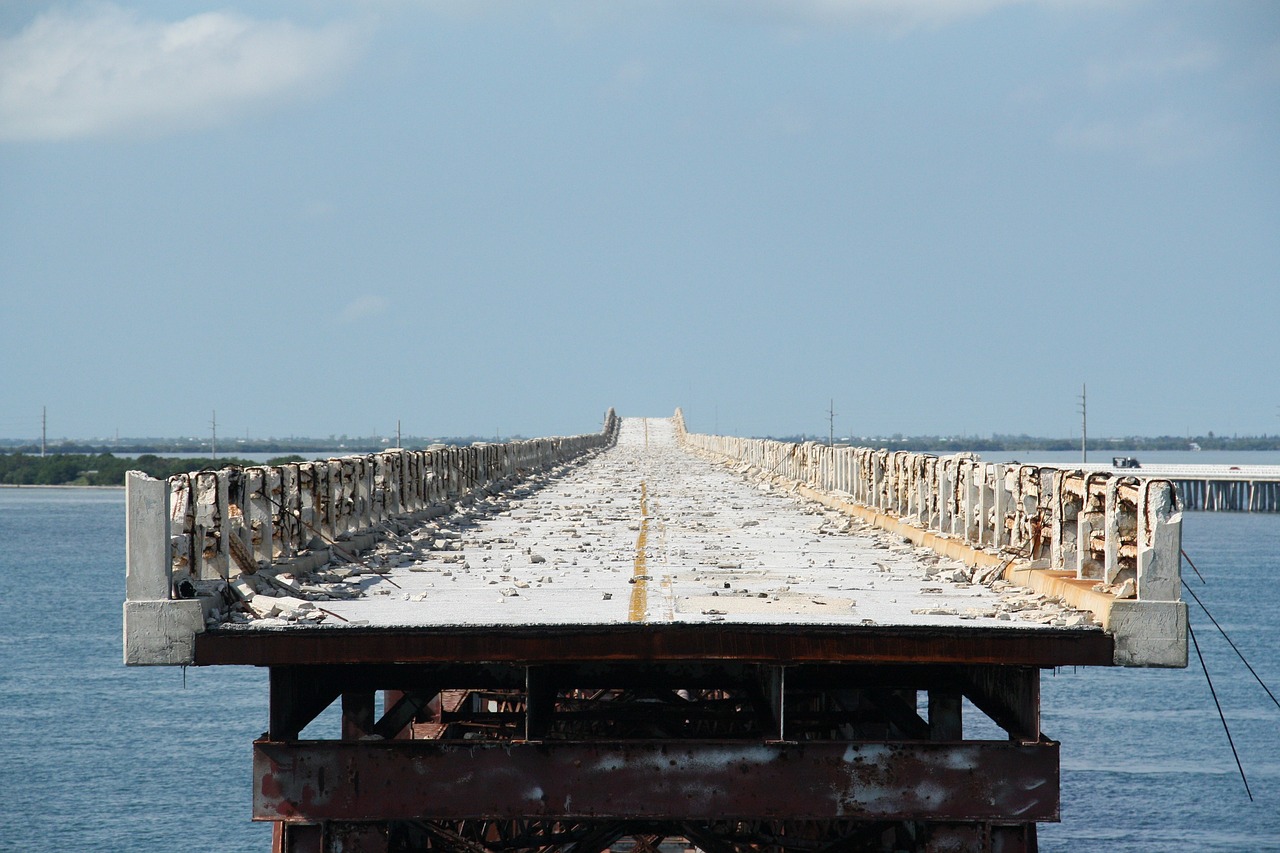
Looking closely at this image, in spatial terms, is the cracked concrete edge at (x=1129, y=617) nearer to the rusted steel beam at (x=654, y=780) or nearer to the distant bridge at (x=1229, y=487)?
the rusted steel beam at (x=654, y=780)

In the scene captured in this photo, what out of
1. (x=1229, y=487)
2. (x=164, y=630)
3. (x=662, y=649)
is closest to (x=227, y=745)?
(x=164, y=630)

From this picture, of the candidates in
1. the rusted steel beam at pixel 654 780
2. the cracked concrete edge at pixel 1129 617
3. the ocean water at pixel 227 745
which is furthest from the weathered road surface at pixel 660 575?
the ocean water at pixel 227 745

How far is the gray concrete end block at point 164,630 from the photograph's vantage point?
9531 millimetres

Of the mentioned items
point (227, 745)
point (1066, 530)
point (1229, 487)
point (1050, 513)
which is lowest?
point (227, 745)

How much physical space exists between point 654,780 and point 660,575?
5.84 meters

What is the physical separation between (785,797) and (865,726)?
5.53 meters

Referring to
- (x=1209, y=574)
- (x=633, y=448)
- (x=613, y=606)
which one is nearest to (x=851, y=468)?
(x=613, y=606)

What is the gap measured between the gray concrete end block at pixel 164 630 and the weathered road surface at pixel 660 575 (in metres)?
0.47

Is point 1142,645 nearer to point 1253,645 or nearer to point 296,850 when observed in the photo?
point 296,850

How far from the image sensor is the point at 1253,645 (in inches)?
2586

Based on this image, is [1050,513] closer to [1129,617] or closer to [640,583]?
[1129,617]

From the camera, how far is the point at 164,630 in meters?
9.61

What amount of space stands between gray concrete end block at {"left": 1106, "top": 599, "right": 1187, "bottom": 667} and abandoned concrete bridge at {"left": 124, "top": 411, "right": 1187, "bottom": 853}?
2cm

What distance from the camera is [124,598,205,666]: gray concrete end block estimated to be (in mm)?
9531
